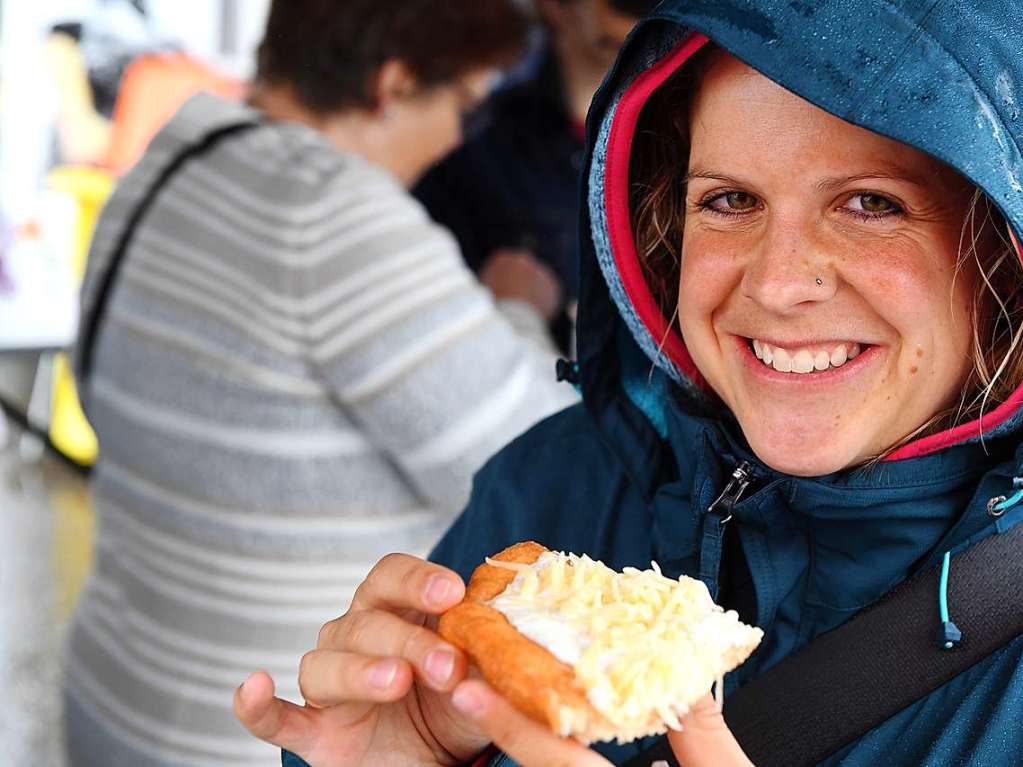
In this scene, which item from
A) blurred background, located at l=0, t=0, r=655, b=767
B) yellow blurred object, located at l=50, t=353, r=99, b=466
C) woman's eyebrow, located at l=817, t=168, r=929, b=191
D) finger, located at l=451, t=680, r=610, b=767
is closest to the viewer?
finger, located at l=451, t=680, r=610, b=767

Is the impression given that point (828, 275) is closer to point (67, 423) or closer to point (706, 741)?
point (706, 741)

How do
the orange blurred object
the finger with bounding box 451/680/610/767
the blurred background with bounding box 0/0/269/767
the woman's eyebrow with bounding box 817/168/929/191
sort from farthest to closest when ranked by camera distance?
the orange blurred object
the blurred background with bounding box 0/0/269/767
the woman's eyebrow with bounding box 817/168/929/191
the finger with bounding box 451/680/610/767

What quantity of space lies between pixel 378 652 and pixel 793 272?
1.97ft

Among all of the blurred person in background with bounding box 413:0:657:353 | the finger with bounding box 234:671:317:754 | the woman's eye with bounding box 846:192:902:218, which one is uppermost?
the woman's eye with bounding box 846:192:902:218

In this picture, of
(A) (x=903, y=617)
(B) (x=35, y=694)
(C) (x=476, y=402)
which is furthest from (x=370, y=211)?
(B) (x=35, y=694)

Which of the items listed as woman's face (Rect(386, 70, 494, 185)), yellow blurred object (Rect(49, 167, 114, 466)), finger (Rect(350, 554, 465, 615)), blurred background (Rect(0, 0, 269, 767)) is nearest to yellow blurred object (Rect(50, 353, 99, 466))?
yellow blurred object (Rect(49, 167, 114, 466))

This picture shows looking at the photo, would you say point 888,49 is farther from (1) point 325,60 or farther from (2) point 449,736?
(1) point 325,60

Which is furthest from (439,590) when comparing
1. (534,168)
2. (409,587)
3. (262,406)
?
(534,168)

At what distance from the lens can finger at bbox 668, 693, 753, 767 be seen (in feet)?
3.90

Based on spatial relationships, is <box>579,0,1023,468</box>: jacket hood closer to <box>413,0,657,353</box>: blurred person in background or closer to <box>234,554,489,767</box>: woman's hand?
<box>234,554,489,767</box>: woman's hand

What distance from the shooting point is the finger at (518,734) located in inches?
44.5

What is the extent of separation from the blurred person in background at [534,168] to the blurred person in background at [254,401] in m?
1.05

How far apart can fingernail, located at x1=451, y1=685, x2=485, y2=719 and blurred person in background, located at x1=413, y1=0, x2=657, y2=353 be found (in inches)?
91.5

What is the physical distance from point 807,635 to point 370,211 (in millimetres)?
1122
